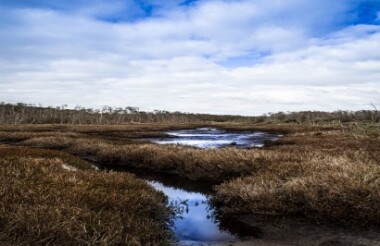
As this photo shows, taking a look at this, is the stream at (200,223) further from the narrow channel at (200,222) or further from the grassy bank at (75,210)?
the grassy bank at (75,210)

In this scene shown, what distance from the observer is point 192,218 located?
9.08 m

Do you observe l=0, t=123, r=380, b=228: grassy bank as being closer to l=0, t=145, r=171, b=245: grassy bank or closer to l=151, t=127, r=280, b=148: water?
l=0, t=145, r=171, b=245: grassy bank

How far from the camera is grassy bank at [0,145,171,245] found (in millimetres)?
5434

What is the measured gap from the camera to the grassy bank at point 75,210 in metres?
5.43

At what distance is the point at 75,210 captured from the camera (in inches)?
250

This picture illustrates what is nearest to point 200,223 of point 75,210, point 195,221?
point 195,221

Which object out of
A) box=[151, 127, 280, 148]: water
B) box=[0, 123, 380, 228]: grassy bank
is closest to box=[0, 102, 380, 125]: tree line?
box=[151, 127, 280, 148]: water

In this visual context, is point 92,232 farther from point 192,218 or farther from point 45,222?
point 192,218

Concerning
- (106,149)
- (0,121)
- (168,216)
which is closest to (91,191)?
(168,216)

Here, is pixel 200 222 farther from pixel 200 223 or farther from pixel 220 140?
pixel 220 140

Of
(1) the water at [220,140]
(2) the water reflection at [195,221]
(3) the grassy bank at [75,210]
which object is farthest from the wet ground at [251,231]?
(1) the water at [220,140]

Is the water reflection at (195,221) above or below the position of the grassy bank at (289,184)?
below

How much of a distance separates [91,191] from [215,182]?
6.48 metres

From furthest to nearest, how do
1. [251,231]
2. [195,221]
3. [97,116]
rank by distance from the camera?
[97,116] → [195,221] → [251,231]
